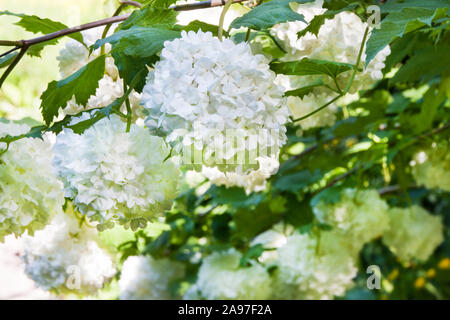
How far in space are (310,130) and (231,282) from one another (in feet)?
2.29

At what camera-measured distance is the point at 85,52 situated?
1.08 m

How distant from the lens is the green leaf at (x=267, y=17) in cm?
73

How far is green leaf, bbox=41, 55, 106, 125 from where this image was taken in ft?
2.60

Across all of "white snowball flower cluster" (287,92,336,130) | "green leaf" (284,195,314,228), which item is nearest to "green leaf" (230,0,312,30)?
"white snowball flower cluster" (287,92,336,130)

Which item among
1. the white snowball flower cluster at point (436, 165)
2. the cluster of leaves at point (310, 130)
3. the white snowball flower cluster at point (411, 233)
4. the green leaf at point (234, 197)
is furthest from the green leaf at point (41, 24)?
the white snowball flower cluster at point (411, 233)

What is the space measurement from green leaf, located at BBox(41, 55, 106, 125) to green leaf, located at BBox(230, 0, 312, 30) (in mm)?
228

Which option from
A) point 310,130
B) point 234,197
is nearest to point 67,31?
point 234,197

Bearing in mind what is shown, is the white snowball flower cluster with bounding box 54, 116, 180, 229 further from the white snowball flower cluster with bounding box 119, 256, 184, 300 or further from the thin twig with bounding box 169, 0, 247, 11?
the white snowball flower cluster with bounding box 119, 256, 184, 300

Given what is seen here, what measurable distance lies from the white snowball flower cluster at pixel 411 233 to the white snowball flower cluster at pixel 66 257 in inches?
51.1

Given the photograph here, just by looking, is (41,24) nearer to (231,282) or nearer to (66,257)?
(66,257)

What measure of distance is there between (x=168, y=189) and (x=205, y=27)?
28 centimetres

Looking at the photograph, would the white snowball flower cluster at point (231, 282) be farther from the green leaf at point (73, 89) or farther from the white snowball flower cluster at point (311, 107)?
the green leaf at point (73, 89)

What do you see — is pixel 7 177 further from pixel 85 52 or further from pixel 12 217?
pixel 85 52
